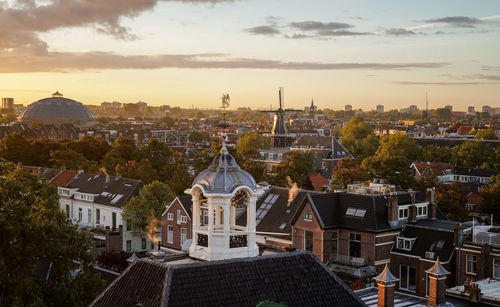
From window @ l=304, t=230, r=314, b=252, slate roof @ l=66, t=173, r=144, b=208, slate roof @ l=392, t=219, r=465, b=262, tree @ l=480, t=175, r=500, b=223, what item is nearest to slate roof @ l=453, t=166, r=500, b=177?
tree @ l=480, t=175, r=500, b=223

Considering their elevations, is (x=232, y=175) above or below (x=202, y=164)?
above

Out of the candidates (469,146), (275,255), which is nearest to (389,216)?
(275,255)

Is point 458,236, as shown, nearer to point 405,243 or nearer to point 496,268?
point 496,268

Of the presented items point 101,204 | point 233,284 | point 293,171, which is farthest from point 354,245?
point 293,171

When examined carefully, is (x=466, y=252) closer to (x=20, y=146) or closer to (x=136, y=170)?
(x=136, y=170)

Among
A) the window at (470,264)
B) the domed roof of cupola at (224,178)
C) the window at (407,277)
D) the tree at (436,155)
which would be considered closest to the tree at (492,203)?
the window at (407,277)

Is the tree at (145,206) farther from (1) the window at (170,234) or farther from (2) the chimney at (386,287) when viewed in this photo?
(2) the chimney at (386,287)

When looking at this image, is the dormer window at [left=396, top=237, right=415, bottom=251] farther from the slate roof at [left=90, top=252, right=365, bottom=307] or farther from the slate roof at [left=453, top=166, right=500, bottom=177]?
the slate roof at [left=453, top=166, right=500, bottom=177]
